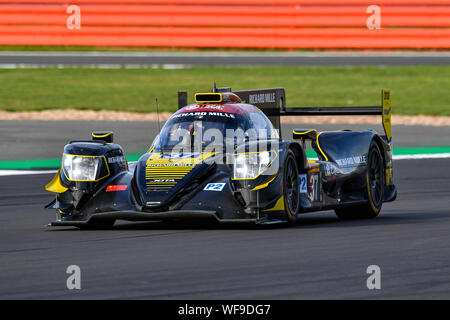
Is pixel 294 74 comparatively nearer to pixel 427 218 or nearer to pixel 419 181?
pixel 419 181

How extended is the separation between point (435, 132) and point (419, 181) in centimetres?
624

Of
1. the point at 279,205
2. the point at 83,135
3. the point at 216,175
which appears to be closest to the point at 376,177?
the point at 279,205

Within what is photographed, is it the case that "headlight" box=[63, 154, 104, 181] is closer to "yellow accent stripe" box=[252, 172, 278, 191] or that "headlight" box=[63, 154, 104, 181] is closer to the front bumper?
the front bumper

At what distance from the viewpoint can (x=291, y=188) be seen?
10039mm

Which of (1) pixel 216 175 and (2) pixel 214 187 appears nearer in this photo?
(2) pixel 214 187

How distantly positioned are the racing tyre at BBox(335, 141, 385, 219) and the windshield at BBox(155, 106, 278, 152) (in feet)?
4.68

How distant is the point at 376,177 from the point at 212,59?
16.8 metres

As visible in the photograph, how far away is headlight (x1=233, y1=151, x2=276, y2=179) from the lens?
9.58m

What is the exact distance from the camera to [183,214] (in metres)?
9.42

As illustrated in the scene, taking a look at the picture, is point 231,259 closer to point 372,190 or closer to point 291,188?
point 291,188

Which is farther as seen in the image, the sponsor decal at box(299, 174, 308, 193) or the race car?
the sponsor decal at box(299, 174, 308, 193)

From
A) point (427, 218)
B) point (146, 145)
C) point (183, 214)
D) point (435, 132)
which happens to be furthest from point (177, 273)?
point (435, 132)

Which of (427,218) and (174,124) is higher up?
(174,124)

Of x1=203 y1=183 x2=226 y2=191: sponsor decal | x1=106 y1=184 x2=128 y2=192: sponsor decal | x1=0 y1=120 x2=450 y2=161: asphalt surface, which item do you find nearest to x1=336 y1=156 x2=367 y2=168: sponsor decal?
x1=203 y1=183 x2=226 y2=191: sponsor decal
